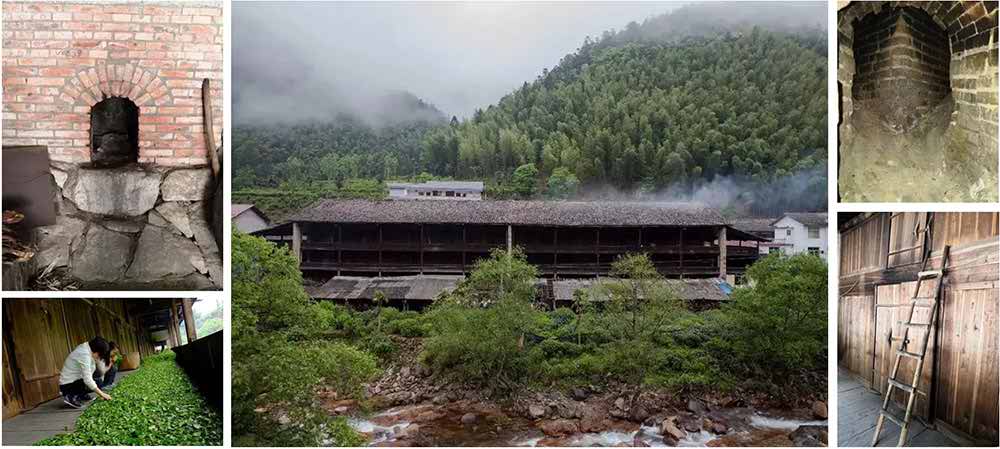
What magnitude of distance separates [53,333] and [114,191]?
0.78m

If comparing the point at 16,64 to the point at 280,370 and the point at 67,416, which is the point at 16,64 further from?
the point at 280,370

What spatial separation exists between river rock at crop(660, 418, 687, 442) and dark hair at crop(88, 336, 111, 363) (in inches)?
117

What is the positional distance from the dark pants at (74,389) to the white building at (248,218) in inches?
43.2

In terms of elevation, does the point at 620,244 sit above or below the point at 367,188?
below

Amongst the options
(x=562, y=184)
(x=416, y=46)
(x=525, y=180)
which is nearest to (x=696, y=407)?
(x=562, y=184)

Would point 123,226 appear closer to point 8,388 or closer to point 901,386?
point 8,388

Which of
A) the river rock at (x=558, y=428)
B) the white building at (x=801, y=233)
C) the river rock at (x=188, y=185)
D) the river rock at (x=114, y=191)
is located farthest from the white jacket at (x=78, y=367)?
the white building at (x=801, y=233)

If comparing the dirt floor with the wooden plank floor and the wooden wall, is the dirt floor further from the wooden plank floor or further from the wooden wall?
the wooden wall

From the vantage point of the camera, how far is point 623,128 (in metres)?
3.70

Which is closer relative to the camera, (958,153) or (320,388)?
(958,153)

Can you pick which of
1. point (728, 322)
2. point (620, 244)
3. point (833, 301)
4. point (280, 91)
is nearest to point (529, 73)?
point (620, 244)

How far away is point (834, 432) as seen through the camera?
11.1ft

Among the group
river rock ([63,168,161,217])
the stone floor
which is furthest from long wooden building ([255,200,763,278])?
the stone floor

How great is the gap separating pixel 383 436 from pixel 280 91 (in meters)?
1.98
